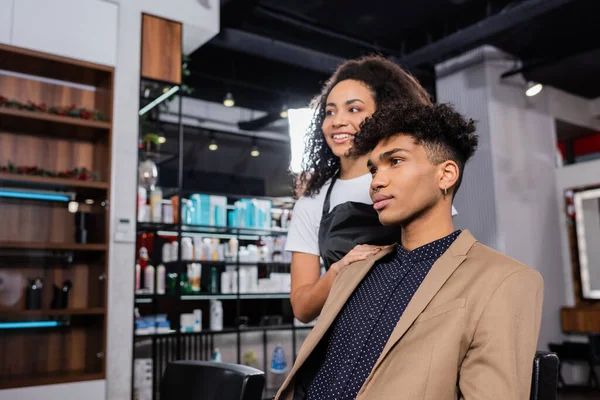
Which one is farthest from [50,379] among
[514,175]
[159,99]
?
[514,175]

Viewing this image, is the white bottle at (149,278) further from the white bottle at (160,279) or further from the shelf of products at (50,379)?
the shelf of products at (50,379)

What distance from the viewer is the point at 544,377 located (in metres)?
1.07

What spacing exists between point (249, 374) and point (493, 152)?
217 inches

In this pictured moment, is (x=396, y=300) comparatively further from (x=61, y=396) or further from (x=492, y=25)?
(x=492, y=25)

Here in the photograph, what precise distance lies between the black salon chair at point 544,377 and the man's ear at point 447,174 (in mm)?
367

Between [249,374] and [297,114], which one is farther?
[297,114]

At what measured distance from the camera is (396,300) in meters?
1.16

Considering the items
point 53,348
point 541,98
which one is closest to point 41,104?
point 53,348

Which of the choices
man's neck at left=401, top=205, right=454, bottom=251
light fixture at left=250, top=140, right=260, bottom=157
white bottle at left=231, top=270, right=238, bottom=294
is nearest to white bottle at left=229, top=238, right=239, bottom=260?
white bottle at left=231, top=270, right=238, bottom=294

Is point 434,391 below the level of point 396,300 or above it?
below

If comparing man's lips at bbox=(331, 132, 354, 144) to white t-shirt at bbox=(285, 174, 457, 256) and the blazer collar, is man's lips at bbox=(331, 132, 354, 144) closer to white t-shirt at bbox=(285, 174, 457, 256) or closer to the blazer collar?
white t-shirt at bbox=(285, 174, 457, 256)

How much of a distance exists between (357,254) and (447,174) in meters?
0.29

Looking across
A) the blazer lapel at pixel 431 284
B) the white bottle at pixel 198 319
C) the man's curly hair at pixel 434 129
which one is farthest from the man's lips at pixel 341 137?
the white bottle at pixel 198 319

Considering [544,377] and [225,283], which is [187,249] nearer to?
[225,283]
